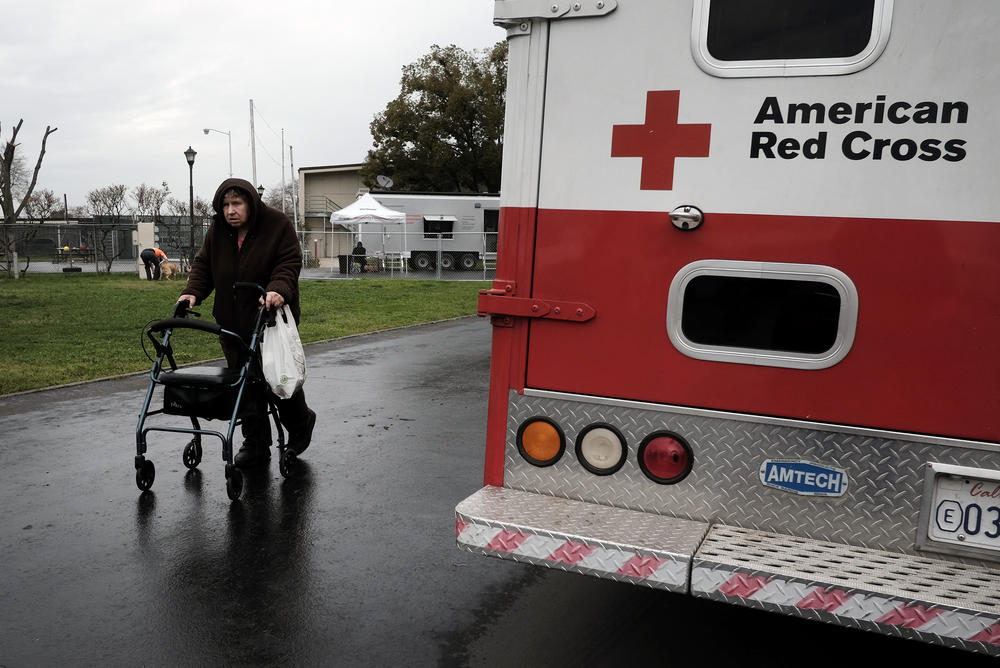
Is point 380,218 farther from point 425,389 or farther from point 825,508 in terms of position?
point 825,508

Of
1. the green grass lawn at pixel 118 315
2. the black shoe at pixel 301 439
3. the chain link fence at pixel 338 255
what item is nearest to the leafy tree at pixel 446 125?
the chain link fence at pixel 338 255

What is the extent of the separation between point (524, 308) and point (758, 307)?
2.78 ft

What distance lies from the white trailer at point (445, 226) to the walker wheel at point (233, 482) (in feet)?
96.1

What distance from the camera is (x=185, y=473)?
5.63m

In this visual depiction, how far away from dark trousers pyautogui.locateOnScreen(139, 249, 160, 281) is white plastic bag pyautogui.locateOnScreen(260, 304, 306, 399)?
842 inches

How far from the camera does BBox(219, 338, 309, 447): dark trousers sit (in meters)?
5.30

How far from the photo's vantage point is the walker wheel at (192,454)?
560 cm

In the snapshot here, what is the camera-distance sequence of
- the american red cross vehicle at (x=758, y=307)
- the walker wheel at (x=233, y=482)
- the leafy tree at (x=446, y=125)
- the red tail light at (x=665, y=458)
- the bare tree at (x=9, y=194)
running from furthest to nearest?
the leafy tree at (x=446, y=125), the bare tree at (x=9, y=194), the walker wheel at (x=233, y=482), the red tail light at (x=665, y=458), the american red cross vehicle at (x=758, y=307)

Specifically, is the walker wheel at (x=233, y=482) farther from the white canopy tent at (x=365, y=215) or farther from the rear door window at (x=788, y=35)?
the white canopy tent at (x=365, y=215)

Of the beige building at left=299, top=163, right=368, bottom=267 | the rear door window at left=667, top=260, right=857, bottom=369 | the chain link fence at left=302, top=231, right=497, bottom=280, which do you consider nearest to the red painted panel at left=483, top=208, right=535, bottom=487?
the rear door window at left=667, top=260, right=857, bottom=369

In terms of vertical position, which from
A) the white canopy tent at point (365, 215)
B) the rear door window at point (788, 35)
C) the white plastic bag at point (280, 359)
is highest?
the rear door window at point (788, 35)

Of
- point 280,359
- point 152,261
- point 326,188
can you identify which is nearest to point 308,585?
point 280,359

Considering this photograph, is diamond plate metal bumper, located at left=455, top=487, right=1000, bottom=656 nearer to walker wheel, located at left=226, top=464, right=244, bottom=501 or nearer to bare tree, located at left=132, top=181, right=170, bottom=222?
walker wheel, located at left=226, top=464, right=244, bottom=501

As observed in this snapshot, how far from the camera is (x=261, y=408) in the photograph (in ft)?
18.0
